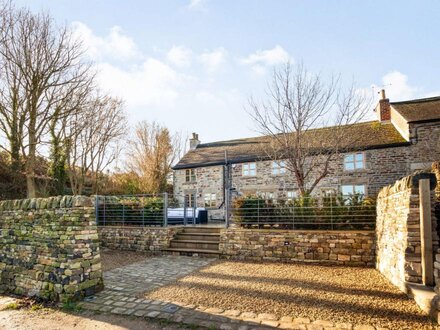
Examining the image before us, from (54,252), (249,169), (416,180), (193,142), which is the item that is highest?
(193,142)

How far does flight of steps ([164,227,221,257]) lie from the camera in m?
9.56

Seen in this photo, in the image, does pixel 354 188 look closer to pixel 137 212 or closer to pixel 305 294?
pixel 137 212

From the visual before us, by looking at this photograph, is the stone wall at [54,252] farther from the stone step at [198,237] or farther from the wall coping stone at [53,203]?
the stone step at [198,237]

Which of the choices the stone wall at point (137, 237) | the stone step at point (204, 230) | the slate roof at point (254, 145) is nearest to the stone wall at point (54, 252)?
the stone wall at point (137, 237)

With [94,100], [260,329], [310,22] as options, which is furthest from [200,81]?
[94,100]

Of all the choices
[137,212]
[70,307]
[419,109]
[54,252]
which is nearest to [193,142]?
[137,212]

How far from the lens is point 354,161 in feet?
55.7

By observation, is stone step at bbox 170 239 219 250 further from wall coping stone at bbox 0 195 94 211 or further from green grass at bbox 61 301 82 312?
green grass at bbox 61 301 82 312

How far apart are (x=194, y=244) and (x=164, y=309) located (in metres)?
5.33

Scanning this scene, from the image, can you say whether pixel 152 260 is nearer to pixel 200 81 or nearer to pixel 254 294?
pixel 254 294

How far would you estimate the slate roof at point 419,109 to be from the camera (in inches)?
610

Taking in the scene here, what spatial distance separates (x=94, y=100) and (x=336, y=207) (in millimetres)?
15269

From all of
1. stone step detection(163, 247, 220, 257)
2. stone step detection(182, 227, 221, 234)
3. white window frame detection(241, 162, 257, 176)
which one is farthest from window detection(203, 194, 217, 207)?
stone step detection(163, 247, 220, 257)

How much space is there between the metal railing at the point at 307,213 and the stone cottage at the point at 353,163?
319cm
